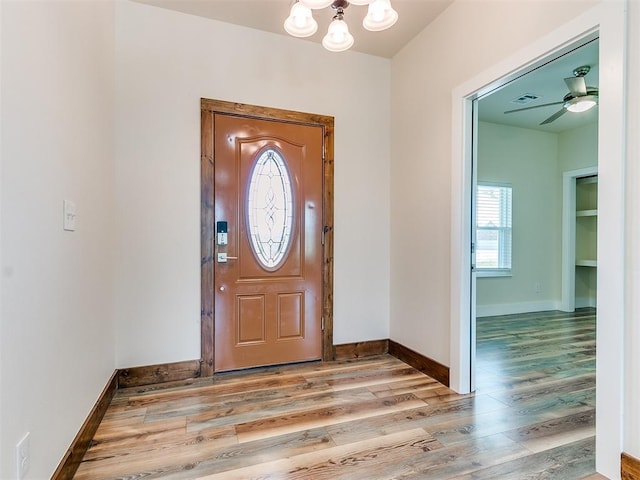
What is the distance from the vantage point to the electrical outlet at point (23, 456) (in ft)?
3.67

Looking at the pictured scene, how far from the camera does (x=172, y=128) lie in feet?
8.70

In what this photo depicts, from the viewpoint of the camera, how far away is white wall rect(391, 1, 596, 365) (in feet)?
7.35

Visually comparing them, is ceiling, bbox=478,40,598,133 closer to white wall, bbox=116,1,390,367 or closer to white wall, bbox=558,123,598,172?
white wall, bbox=558,123,598,172

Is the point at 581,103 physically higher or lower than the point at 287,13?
lower

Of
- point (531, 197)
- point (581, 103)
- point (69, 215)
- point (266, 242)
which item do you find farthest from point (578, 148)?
point (69, 215)

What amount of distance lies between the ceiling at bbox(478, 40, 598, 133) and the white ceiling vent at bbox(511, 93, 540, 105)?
0.04m

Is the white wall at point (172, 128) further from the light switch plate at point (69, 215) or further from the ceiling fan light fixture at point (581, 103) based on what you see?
the ceiling fan light fixture at point (581, 103)

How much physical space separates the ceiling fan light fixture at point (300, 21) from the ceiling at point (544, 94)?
1671 mm

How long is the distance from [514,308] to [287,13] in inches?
199

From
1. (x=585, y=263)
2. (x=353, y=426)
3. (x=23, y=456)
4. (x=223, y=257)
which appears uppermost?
(x=223, y=257)

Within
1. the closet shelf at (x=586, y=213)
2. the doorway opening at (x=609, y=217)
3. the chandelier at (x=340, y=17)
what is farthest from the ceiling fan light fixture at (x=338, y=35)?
the closet shelf at (x=586, y=213)

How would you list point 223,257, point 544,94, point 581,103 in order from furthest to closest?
point 544,94, point 581,103, point 223,257

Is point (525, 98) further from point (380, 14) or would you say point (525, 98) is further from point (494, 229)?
point (380, 14)

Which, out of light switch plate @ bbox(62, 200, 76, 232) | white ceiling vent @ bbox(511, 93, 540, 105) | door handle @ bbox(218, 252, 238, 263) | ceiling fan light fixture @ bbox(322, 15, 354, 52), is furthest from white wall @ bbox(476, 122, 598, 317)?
light switch plate @ bbox(62, 200, 76, 232)
